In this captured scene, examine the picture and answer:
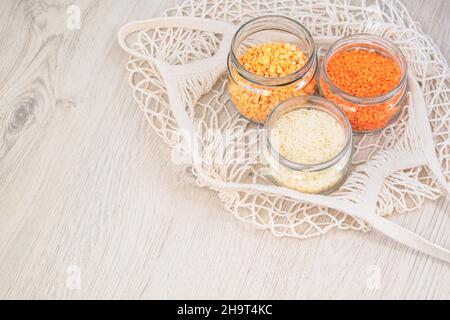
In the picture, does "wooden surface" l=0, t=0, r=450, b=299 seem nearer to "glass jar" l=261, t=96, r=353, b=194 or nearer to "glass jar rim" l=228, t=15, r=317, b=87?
"glass jar" l=261, t=96, r=353, b=194

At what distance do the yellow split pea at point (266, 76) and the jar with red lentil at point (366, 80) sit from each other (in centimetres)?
6

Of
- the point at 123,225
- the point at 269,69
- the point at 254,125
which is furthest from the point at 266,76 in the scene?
the point at 123,225

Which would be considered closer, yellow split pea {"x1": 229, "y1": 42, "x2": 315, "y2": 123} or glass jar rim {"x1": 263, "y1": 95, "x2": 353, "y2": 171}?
glass jar rim {"x1": 263, "y1": 95, "x2": 353, "y2": 171}

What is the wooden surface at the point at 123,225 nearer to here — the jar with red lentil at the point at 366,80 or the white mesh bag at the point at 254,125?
the white mesh bag at the point at 254,125

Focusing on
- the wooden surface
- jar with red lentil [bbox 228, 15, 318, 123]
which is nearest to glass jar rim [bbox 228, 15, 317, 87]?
jar with red lentil [bbox 228, 15, 318, 123]

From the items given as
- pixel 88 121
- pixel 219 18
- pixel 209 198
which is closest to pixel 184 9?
pixel 219 18

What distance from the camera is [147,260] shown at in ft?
3.88

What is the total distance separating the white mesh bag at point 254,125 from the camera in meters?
1.20

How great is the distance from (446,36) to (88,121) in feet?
2.56

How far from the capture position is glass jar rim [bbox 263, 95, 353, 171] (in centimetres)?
113

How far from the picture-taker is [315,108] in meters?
1.22

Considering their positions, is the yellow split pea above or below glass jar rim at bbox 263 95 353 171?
above

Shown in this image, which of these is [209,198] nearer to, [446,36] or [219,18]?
[219,18]

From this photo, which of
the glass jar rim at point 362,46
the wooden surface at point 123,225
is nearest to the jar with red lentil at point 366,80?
the glass jar rim at point 362,46
